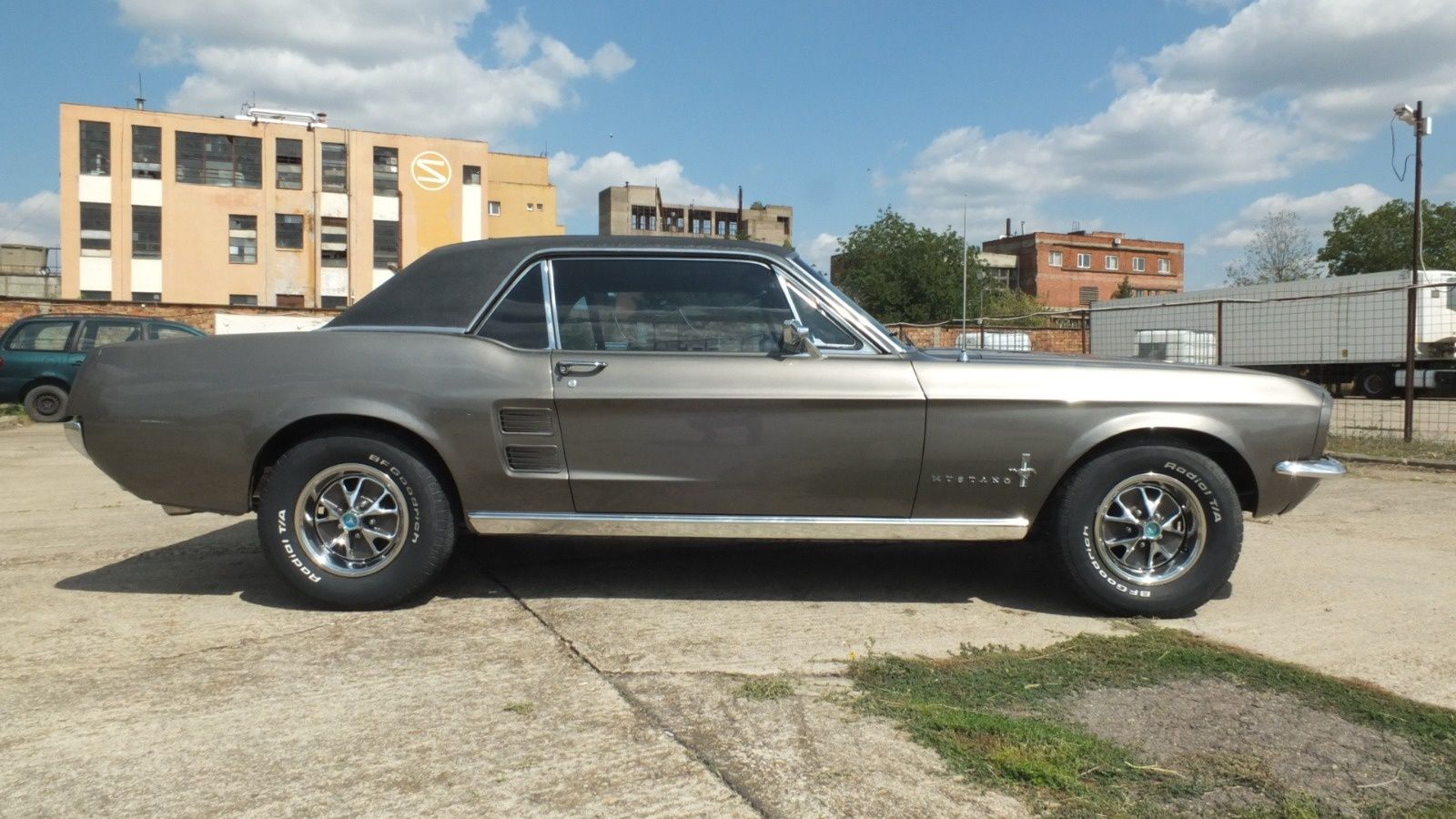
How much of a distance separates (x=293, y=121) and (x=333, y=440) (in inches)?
2057

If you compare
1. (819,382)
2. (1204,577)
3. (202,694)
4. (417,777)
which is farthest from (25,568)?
(1204,577)

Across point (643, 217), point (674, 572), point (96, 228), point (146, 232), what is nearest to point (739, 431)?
point (674, 572)

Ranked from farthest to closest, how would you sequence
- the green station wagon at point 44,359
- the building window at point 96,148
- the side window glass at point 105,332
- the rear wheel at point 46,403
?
the building window at point 96,148 < the side window glass at point 105,332 < the rear wheel at point 46,403 < the green station wagon at point 44,359

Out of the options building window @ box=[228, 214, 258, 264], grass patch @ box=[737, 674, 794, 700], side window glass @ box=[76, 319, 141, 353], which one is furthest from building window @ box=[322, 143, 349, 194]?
grass patch @ box=[737, 674, 794, 700]

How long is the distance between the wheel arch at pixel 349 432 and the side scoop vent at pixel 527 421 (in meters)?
0.29

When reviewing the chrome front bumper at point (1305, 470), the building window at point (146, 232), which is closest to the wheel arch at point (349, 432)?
the chrome front bumper at point (1305, 470)

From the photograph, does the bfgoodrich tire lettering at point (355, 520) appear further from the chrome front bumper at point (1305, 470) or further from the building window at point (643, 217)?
the building window at point (643, 217)

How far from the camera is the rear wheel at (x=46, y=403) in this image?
48.3 ft

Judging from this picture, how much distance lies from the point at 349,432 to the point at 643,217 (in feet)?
315

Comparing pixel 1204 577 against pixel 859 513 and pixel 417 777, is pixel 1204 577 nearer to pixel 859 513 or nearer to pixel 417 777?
pixel 859 513

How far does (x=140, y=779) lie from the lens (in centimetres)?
257

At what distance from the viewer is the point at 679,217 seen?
340 ft

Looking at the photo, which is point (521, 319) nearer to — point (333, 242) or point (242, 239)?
point (333, 242)

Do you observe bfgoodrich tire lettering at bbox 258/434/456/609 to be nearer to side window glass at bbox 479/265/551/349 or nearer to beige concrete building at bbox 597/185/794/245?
side window glass at bbox 479/265/551/349
